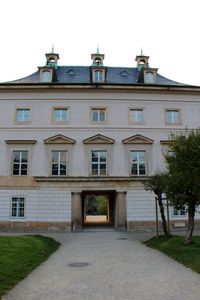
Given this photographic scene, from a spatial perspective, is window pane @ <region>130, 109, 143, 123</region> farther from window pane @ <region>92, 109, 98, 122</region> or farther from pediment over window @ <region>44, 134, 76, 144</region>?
pediment over window @ <region>44, 134, 76, 144</region>

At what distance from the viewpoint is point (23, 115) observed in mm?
25719

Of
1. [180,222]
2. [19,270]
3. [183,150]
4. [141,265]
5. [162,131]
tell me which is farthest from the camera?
[162,131]

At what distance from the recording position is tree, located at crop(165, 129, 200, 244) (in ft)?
41.4

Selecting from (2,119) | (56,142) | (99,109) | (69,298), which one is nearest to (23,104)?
(2,119)

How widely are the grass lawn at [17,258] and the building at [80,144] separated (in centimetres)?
1059

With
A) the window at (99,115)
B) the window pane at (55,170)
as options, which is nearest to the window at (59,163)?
the window pane at (55,170)

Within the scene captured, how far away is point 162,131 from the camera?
2567cm

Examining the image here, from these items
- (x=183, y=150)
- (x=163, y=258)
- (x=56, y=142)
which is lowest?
(x=163, y=258)

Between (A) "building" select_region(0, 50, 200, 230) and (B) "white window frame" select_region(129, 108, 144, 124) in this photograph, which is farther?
(B) "white window frame" select_region(129, 108, 144, 124)

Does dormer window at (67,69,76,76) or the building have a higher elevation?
dormer window at (67,69,76,76)

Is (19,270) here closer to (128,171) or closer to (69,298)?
(69,298)

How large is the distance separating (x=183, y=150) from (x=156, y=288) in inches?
311

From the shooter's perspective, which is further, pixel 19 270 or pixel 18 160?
pixel 18 160

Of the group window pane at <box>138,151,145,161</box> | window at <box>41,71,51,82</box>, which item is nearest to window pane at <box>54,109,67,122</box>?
window at <box>41,71,51,82</box>
